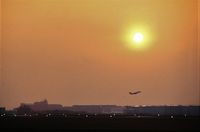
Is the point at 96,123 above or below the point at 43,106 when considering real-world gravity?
below

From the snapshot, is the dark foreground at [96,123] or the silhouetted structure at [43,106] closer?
the dark foreground at [96,123]

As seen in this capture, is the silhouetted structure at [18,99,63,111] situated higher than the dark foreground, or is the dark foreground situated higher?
the silhouetted structure at [18,99,63,111]

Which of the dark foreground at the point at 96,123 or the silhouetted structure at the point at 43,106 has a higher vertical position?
the silhouetted structure at the point at 43,106

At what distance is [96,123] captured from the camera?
256cm

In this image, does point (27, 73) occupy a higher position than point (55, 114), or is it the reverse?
point (27, 73)

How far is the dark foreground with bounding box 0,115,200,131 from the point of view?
98.7 inches

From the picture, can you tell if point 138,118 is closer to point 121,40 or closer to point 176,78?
point 176,78

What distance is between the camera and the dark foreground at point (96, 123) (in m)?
2.51

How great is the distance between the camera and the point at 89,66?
268 centimetres

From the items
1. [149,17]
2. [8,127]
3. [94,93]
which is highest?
[149,17]

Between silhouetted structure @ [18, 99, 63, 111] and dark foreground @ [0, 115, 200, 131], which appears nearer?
dark foreground @ [0, 115, 200, 131]

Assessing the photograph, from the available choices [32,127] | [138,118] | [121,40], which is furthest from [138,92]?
[32,127]

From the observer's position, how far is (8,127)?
102 inches

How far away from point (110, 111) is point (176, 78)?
1.73ft
